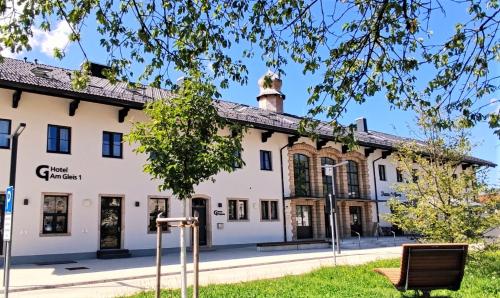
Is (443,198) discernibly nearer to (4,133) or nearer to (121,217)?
(121,217)

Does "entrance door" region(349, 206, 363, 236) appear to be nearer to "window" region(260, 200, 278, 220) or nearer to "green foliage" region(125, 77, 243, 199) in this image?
"window" region(260, 200, 278, 220)

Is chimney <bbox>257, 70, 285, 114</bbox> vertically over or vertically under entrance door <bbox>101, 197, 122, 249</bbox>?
over

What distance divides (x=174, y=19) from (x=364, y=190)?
81.5ft

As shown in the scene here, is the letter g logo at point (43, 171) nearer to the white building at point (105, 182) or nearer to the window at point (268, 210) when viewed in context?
the white building at point (105, 182)

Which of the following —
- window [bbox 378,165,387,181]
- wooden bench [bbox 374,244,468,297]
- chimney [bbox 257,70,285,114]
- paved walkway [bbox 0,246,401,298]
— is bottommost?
paved walkway [bbox 0,246,401,298]

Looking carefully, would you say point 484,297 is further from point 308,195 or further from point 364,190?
point 364,190

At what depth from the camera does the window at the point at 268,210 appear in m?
23.6

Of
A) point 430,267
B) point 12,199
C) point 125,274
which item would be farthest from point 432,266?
point 125,274

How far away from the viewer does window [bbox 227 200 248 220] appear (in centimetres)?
2233

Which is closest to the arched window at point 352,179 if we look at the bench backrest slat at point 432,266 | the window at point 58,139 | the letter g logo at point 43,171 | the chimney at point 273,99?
the chimney at point 273,99

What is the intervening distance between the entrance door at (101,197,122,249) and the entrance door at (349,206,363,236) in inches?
575

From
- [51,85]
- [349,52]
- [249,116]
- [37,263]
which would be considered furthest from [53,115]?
[349,52]

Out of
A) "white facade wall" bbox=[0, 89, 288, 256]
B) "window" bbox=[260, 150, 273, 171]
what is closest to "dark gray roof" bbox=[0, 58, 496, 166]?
"white facade wall" bbox=[0, 89, 288, 256]

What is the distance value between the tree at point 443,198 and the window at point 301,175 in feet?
43.5
